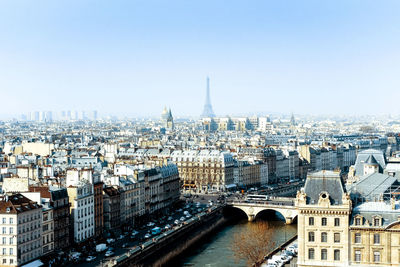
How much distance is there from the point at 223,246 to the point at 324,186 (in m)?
28.3

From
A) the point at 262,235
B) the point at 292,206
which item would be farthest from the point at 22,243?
the point at 292,206

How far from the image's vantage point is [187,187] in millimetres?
139000

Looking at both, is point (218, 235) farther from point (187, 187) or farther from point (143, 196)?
point (187, 187)

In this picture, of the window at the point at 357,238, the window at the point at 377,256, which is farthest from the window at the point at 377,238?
the window at the point at 357,238

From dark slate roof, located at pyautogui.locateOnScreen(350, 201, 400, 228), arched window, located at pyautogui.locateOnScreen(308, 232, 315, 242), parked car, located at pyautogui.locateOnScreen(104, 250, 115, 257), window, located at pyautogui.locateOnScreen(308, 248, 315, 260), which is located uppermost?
dark slate roof, located at pyautogui.locateOnScreen(350, 201, 400, 228)

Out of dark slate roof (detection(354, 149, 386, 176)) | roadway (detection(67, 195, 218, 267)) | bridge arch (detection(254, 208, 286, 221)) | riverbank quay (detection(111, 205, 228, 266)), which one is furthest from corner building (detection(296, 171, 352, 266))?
bridge arch (detection(254, 208, 286, 221))

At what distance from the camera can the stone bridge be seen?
335 feet

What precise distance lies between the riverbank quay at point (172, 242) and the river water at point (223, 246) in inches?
53.2

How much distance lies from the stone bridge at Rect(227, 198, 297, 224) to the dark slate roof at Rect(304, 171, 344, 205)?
39647 millimetres

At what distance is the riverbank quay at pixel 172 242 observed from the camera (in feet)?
235

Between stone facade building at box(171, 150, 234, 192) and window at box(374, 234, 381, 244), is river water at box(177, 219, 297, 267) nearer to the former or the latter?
window at box(374, 234, 381, 244)

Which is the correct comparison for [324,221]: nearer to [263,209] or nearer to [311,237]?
[311,237]

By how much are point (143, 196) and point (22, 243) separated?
32821 millimetres

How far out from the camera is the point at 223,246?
283 ft
